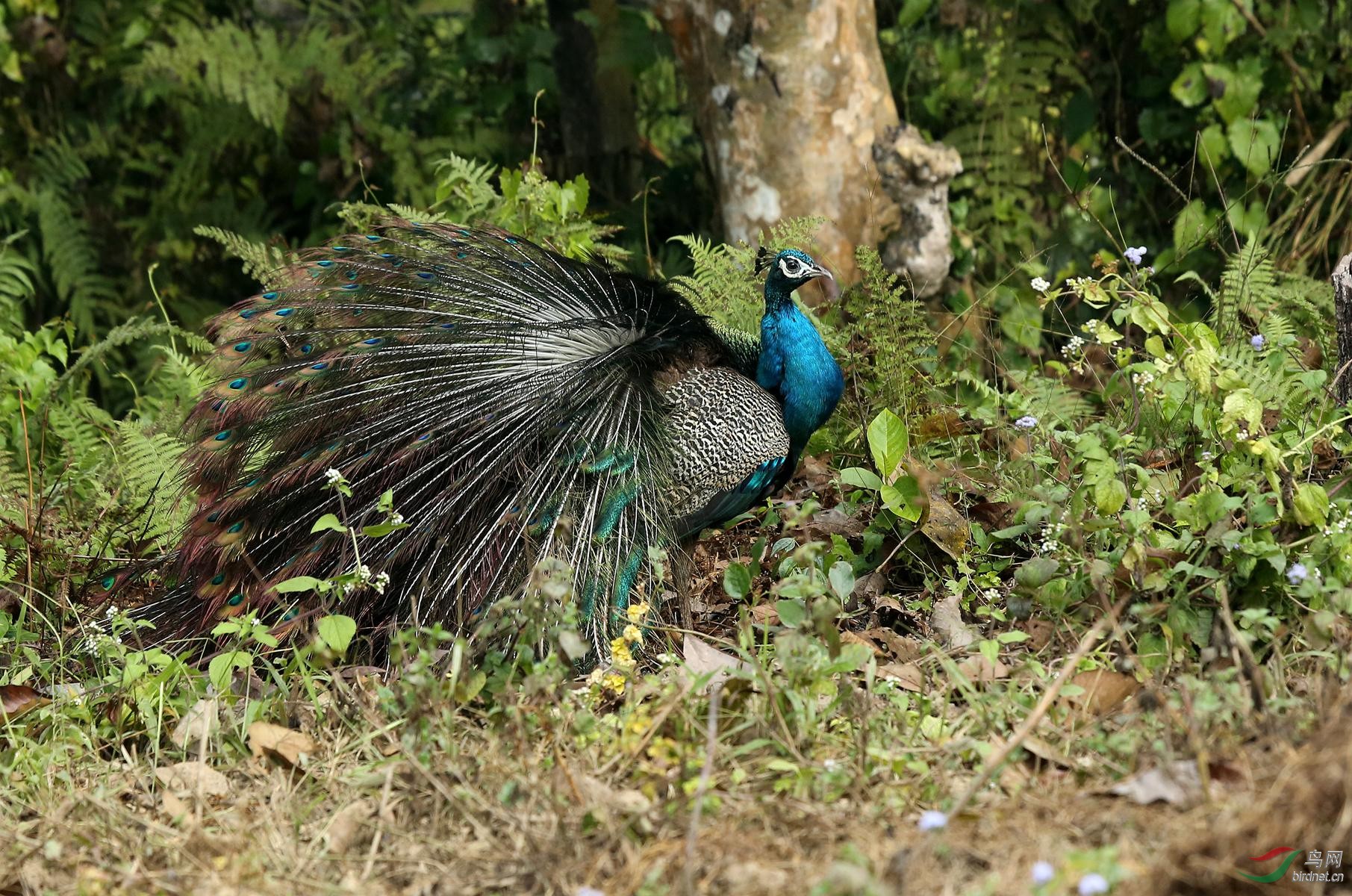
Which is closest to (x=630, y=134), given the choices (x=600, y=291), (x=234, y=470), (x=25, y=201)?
(x=600, y=291)

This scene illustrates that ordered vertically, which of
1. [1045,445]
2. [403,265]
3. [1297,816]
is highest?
[403,265]

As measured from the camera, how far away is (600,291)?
374 cm

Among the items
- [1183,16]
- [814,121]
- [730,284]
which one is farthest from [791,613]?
[1183,16]

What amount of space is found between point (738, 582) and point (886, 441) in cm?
55

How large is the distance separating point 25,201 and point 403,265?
3297 mm

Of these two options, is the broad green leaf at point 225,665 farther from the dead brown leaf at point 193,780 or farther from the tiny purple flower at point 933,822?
the tiny purple flower at point 933,822

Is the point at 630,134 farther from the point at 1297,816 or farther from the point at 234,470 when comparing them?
the point at 1297,816

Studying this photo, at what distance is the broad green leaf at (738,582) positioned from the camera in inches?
118

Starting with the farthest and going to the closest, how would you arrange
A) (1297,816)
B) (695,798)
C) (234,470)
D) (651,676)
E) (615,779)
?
(234,470) < (651,676) < (615,779) < (695,798) < (1297,816)

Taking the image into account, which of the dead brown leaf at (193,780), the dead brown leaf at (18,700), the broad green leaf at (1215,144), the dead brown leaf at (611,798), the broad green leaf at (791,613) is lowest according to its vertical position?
the dead brown leaf at (18,700)

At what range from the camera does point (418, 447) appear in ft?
10.4

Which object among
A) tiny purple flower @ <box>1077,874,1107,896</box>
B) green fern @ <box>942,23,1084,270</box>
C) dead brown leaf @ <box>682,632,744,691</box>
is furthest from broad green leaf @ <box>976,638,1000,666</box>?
green fern @ <box>942,23,1084,270</box>

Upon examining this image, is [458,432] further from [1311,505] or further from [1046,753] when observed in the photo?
[1311,505]

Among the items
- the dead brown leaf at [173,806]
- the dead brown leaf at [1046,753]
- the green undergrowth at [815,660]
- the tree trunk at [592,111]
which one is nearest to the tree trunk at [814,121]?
the green undergrowth at [815,660]
